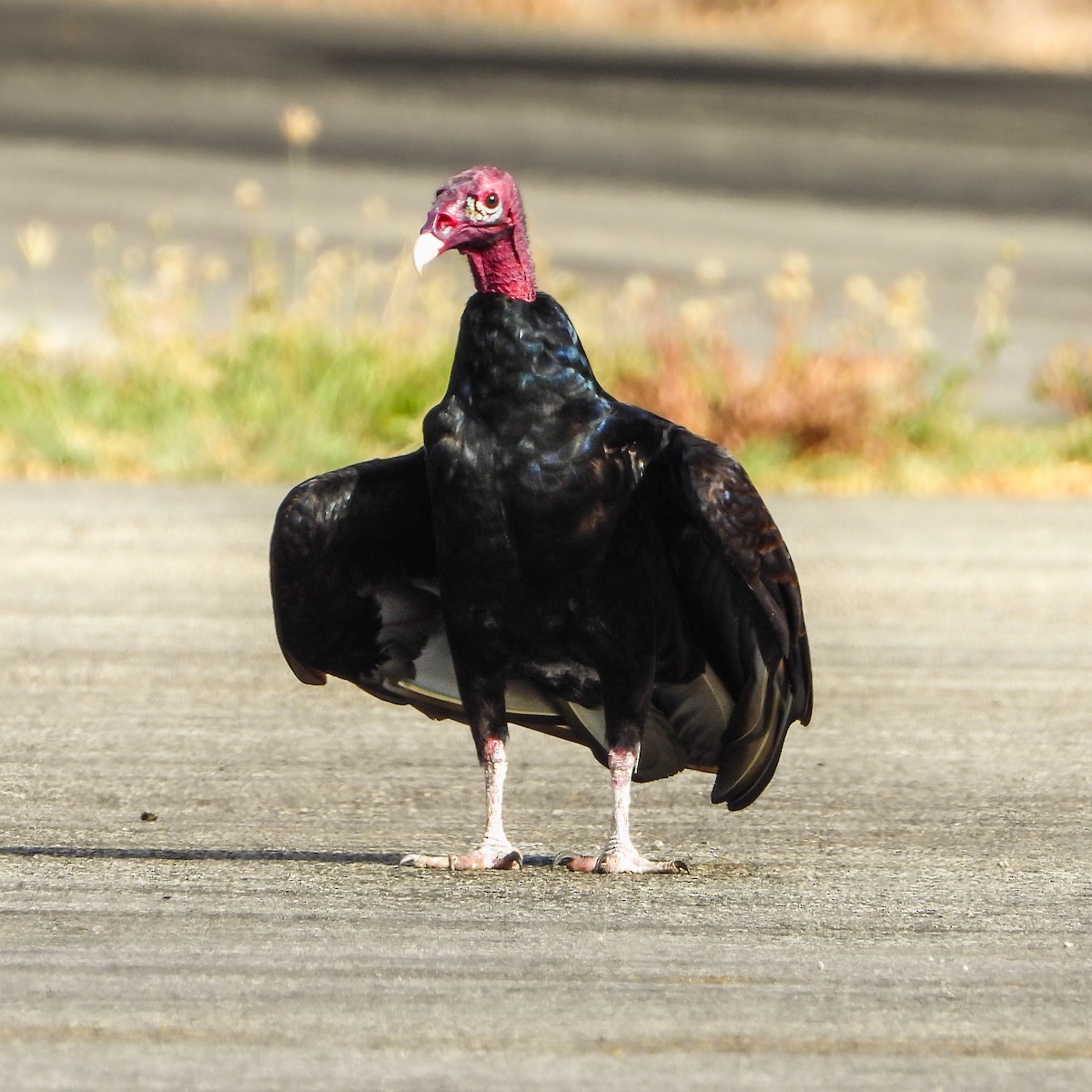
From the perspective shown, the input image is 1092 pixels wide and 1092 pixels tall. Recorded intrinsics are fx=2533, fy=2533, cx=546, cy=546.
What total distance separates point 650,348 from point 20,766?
5.69 meters

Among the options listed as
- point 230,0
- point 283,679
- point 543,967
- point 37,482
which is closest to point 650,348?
point 37,482

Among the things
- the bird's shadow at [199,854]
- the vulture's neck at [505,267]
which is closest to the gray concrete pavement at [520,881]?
the bird's shadow at [199,854]

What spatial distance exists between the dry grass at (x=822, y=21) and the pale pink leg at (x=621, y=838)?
2486 centimetres

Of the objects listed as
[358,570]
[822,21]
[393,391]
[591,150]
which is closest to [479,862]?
[358,570]

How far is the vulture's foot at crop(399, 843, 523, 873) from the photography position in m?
4.75

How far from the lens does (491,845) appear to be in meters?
4.75

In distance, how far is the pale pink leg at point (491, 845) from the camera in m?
4.73

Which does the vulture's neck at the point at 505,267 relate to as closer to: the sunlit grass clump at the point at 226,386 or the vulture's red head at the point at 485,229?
the vulture's red head at the point at 485,229

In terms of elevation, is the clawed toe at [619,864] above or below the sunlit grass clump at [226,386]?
above

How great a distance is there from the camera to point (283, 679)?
6984 millimetres

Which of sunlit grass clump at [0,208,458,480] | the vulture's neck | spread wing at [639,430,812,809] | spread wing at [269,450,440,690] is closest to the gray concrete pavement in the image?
spread wing at [639,430,812,809]

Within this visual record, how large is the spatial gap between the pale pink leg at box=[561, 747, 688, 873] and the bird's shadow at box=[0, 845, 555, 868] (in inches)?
6.6

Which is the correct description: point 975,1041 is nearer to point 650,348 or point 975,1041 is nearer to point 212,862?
point 212,862

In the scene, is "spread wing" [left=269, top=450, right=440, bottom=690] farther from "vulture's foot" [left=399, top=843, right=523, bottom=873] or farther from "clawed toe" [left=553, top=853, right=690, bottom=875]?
"clawed toe" [left=553, top=853, right=690, bottom=875]
